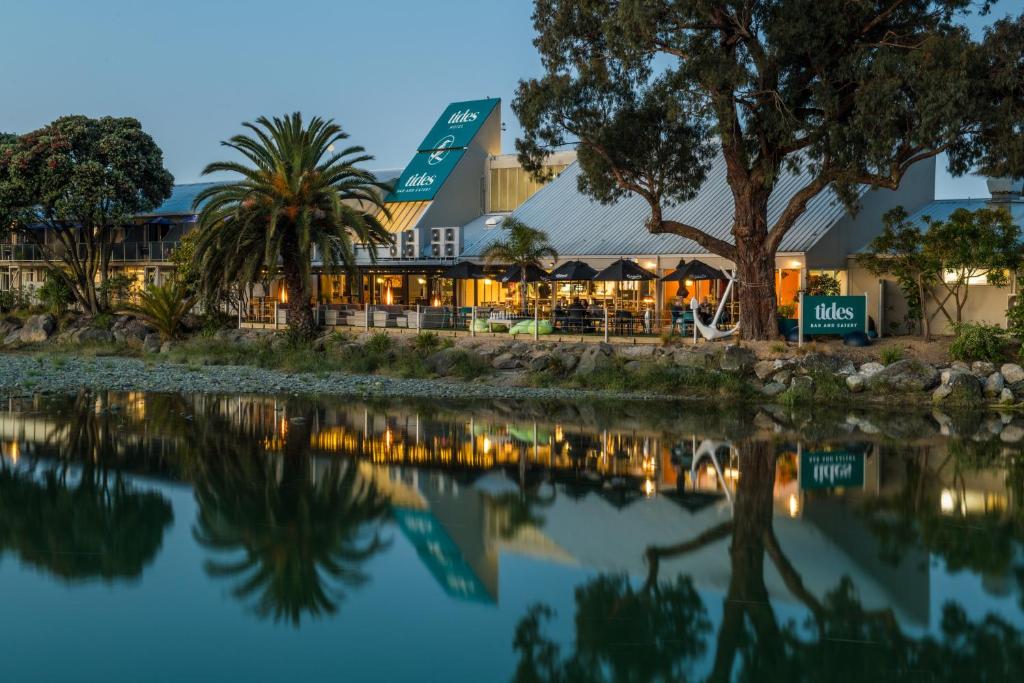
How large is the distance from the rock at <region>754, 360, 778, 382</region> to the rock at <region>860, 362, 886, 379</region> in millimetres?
2044

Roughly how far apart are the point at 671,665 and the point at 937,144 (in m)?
18.5

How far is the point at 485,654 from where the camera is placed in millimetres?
9375

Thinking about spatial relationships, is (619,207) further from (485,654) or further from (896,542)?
(485,654)

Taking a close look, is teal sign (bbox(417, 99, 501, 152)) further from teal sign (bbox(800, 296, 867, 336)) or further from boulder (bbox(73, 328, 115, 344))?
teal sign (bbox(800, 296, 867, 336))

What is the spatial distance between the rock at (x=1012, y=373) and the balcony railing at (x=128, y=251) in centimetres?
3413

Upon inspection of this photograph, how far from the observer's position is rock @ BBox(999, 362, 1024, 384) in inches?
982

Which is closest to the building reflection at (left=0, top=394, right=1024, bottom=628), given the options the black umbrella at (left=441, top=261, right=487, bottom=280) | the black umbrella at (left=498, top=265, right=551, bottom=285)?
the black umbrella at (left=498, top=265, right=551, bottom=285)

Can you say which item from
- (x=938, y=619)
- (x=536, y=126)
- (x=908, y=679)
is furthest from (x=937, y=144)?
(x=908, y=679)

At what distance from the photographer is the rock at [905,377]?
83.2 feet

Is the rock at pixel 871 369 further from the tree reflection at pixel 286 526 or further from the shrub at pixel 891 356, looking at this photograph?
the tree reflection at pixel 286 526

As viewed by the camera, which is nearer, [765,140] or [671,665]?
[671,665]

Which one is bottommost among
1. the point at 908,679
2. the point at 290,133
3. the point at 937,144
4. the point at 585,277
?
the point at 908,679

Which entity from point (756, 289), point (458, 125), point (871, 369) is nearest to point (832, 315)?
point (756, 289)

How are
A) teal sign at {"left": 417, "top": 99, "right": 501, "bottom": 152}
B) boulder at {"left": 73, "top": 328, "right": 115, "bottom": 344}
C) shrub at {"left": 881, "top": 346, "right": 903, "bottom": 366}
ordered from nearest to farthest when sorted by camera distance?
shrub at {"left": 881, "top": 346, "right": 903, "bottom": 366}
boulder at {"left": 73, "top": 328, "right": 115, "bottom": 344}
teal sign at {"left": 417, "top": 99, "right": 501, "bottom": 152}
